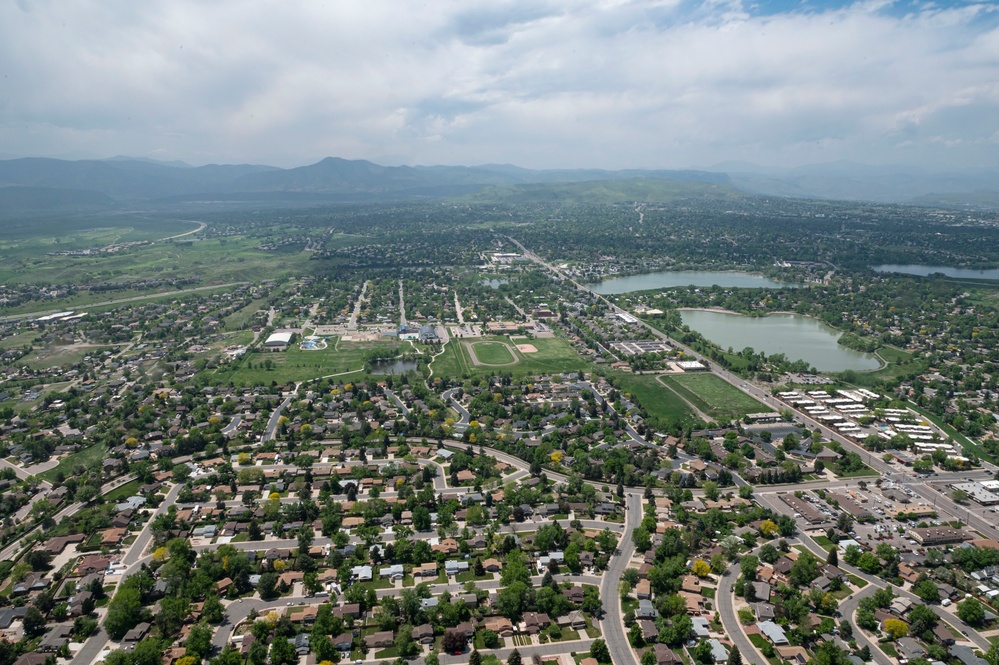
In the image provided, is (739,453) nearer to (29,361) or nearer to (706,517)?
(706,517)

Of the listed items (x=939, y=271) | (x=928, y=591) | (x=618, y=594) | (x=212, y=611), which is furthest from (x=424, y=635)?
(x=939, y=271)

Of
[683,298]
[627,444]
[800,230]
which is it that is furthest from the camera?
[800,230]

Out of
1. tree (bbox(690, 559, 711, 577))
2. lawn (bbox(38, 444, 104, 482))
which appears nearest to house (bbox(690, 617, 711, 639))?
tree (bbox(690, 559, 711, 577))

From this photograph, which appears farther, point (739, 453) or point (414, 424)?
point (414, 424)

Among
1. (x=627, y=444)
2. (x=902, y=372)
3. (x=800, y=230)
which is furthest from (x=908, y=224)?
(x=627, y=444)

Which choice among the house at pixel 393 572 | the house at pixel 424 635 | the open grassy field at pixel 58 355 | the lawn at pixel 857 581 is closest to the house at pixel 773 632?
the lawn at pixel 857 581

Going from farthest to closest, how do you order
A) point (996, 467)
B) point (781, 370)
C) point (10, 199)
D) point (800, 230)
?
point (10, 199) < point (800, 230) < point (781, 370) < point (996, 467)

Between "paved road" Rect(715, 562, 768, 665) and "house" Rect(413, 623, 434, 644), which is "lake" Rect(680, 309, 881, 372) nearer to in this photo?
"paved road" Rect(715, 562, 768, 665)
